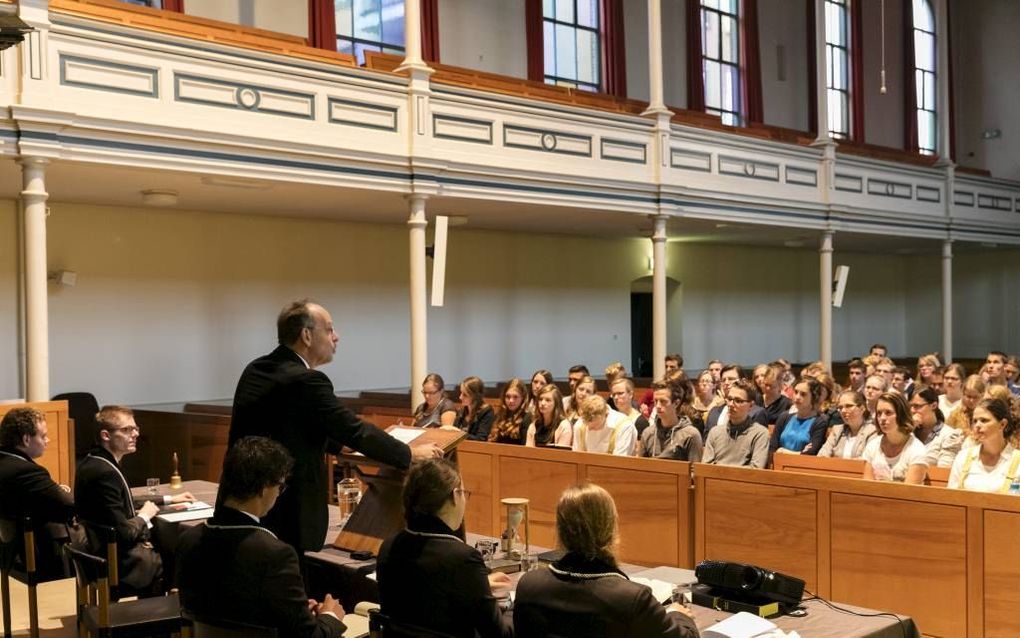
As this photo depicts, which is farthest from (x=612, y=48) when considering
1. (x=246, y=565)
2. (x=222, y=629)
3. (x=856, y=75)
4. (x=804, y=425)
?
(x=222, y=629)

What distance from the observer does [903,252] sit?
19844 millimetres

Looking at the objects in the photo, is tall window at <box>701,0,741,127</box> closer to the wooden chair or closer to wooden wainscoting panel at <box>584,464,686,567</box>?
wooden wainscoting panel at <box>584,464,686,567</box>

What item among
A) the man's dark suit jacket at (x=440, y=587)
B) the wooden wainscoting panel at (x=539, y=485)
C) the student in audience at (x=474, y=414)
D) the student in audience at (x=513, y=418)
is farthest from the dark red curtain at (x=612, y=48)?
the man's dark suit jacket at (x=440, y=587)

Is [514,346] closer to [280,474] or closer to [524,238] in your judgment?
[524,238]

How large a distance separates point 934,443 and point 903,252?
14.7 meters

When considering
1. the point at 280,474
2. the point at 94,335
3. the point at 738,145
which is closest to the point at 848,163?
the point at 738,145

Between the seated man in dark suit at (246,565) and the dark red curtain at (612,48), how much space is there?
489 inches

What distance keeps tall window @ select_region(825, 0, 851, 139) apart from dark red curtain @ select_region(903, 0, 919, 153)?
146 cm

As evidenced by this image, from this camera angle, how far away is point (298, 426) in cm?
366

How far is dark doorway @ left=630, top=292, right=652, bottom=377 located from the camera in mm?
16875

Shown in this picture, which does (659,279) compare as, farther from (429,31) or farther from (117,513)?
(117,513)

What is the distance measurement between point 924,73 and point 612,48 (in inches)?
322

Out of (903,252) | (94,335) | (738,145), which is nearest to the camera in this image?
(94,335)

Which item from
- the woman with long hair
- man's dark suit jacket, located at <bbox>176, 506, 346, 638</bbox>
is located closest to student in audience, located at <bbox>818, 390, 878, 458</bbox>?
the woman with long hair
